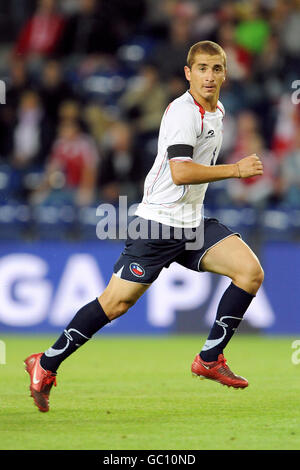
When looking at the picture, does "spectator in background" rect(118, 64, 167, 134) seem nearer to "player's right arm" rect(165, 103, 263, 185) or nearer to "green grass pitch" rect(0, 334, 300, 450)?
"green grass pitch" rect(0, 334, 300, 450)

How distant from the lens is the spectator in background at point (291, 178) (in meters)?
12.0

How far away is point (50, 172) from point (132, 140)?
1134 mm

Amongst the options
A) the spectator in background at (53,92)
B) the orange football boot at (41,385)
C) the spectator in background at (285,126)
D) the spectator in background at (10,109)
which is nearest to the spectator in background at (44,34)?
the spectator in background at (10,109)

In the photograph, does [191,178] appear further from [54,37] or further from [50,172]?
[54,37]

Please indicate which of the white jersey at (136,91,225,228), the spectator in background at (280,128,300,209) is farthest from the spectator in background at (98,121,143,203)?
the white jersey at (136,91,225,228)

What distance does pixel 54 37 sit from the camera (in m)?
14.8

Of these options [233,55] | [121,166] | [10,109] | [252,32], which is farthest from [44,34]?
[121,166]

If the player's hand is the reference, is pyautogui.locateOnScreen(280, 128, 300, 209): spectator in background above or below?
below

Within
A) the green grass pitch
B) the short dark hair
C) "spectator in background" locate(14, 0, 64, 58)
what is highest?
"spectator in background" locate(14, 0, 64, 58)

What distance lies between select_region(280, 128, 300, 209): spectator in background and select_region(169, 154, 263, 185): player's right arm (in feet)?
19.3

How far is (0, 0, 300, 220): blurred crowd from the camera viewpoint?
12312 mm

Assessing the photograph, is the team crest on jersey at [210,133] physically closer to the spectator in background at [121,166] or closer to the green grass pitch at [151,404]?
the green grass pitch at [151,404]

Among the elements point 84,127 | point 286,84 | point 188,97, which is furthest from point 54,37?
point 188,97

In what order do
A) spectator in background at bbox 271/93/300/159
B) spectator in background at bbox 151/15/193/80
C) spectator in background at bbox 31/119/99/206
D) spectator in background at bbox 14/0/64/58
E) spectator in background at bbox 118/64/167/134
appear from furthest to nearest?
1. spectator in background at bbox 14/0/64/58
2. spectator in background at bbox 151/15/193/80
3. spectator in background at bbox 118/64/167/134
4. spectator in background at bbox 271/93/300/159
5. spectator in background at bbox 31/119/99/206
